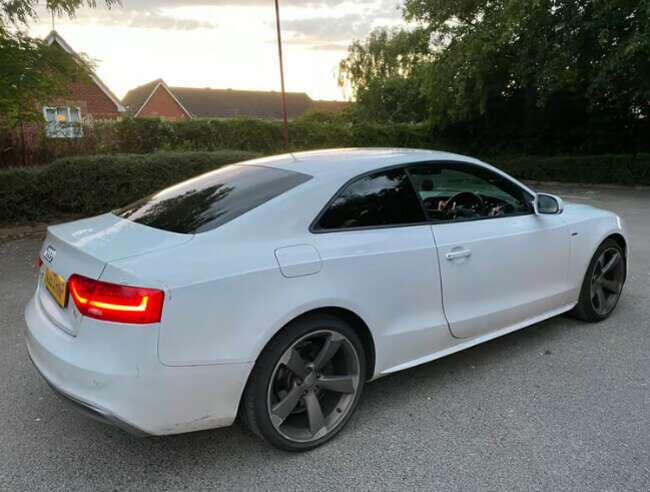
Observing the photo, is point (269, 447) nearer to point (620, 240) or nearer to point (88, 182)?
point (620, 240)

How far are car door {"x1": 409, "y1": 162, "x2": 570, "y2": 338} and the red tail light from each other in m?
1.68

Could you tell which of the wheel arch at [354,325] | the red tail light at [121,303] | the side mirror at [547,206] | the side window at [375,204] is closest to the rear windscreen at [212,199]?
the side window at [375,204]

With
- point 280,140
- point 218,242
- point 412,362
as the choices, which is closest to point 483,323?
point 412,362

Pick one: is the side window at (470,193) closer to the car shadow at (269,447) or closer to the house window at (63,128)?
the car shadow at (269,447)

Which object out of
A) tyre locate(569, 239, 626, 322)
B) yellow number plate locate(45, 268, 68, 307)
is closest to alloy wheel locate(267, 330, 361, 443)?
yellow number plate locate(45, 268, 68, 307)

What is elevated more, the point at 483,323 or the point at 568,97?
the point at 568,97

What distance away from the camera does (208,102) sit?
192 ft

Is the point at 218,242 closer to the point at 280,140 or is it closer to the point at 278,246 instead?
the point at 278,246

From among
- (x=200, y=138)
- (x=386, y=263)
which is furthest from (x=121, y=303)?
(x=200, y=138)

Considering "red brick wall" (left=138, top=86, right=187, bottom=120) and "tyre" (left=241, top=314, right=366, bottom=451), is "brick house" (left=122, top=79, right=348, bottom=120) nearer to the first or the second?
"red brick wall" (left=138, top=86, right=187, bottom=120)

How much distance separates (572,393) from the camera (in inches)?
124

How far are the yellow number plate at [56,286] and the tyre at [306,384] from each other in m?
0.96

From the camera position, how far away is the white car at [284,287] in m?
2.15

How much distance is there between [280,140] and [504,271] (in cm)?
1461
